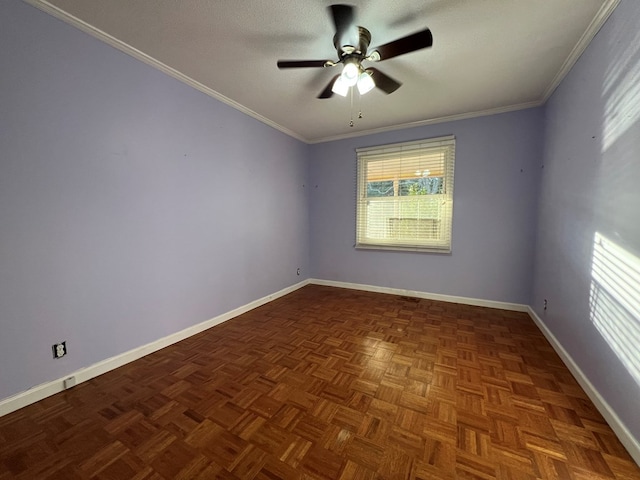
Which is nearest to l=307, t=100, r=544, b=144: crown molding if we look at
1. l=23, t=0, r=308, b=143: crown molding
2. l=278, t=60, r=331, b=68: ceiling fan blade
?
l=23, t=0, r=308, b=143: crown molding

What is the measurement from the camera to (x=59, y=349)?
5.62 feet

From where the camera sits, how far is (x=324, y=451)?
1.27 meters

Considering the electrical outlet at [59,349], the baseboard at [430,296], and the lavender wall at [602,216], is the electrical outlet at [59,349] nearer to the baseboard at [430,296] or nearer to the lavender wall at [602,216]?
the baseboard at [430,296]

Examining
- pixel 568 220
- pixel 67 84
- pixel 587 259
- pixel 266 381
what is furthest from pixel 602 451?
pixel 67 84

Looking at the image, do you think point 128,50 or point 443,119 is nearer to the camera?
point 128,50

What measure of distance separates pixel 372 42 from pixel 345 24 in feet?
1.78

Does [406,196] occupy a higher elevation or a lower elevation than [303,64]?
lower

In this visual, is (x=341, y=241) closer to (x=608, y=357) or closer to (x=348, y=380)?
(x=348, y=380)

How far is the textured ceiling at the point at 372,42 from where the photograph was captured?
161 centimetres

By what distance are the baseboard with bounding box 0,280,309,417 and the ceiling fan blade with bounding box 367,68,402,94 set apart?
113 inches

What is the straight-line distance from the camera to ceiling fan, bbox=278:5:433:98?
147 cm

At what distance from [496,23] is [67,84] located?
119 inches

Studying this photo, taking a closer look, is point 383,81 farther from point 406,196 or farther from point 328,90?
point 406,196

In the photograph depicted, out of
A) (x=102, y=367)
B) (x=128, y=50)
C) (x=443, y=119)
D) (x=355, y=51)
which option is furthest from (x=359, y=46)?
(x=102, y=367)
